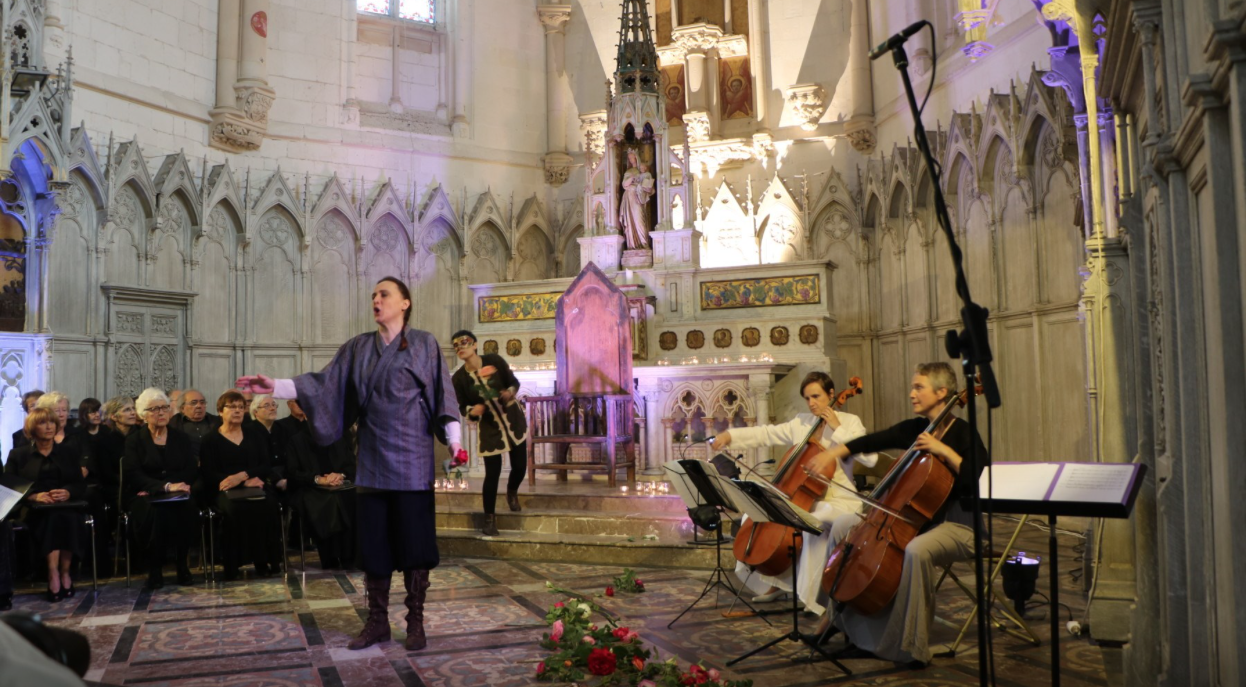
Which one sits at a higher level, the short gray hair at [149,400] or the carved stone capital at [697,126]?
the carved stone capital at [697,126]

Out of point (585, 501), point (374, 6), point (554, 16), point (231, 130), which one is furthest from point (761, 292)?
point (374, 6)

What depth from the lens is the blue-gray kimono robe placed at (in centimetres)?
470

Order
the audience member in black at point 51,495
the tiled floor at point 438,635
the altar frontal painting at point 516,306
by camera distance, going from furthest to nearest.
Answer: the altar frontal painting at point 516,306 → the audience member in black at point 51,495 → the tiled floor at point 438,635

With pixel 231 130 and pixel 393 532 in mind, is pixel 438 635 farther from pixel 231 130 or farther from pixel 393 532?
pixel 231 130

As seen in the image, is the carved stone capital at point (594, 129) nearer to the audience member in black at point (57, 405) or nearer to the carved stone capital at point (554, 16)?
the carved stone capital at point (554, 16)

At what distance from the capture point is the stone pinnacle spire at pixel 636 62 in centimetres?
1153

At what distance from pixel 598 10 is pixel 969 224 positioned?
24.0 feet

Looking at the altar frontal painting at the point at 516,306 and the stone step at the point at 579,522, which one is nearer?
the stone step at the point at 579,522

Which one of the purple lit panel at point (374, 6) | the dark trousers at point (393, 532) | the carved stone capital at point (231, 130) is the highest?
the purple lit panel at point (374, 6)

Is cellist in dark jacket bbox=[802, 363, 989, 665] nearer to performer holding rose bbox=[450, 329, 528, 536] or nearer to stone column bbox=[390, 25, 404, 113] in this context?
performer holding rose bbox=[450, 329, 528, 536]

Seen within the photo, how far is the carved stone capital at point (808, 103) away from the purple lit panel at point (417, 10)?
5.65 metres

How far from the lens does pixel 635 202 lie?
1165cm

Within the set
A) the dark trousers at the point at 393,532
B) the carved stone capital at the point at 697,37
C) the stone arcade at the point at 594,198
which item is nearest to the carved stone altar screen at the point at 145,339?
the stone arcade at the point at 594,198

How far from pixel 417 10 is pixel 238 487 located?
9540mm
